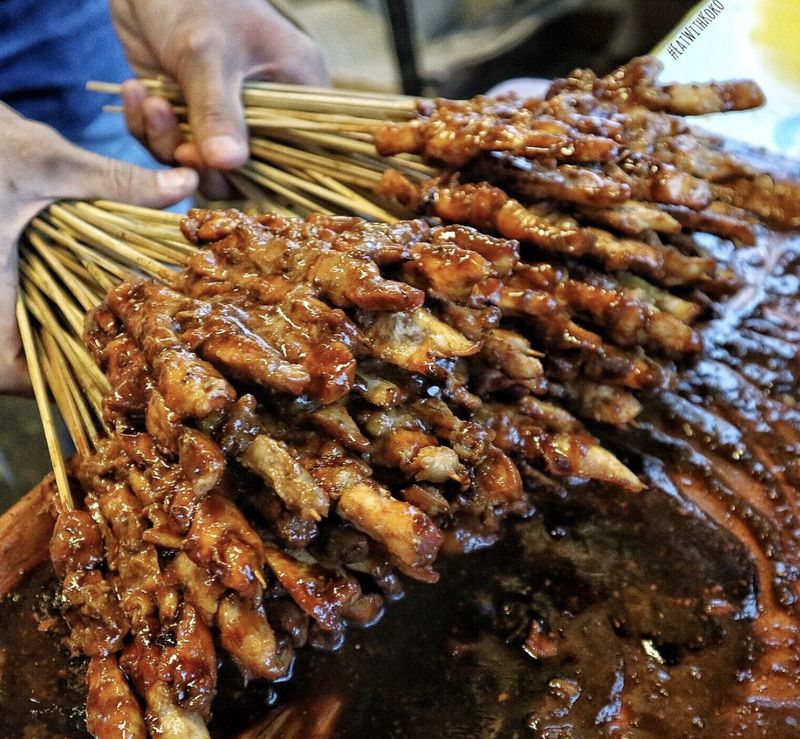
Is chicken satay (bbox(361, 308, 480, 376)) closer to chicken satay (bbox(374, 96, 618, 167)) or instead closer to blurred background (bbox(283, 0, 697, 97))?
chicken satay (bbox(374, 96, 618, 167))

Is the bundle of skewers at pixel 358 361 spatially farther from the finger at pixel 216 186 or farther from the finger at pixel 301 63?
the finger at pixel 301 63

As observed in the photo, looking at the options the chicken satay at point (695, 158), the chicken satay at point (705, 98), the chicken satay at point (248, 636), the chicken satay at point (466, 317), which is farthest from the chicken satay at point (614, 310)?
the chicken satay at point (248, 636)

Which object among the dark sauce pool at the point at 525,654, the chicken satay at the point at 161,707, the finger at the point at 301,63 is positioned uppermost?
the finger at the point at 301,63

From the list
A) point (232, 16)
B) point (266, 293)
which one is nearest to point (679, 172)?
point (266, 293)

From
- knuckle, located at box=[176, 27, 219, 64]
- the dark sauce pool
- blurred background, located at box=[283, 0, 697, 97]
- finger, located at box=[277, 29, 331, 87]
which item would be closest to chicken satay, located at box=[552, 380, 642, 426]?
the dark sauce pool

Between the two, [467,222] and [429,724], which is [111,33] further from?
[429,724]

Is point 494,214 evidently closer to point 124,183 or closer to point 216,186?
point 124,183
